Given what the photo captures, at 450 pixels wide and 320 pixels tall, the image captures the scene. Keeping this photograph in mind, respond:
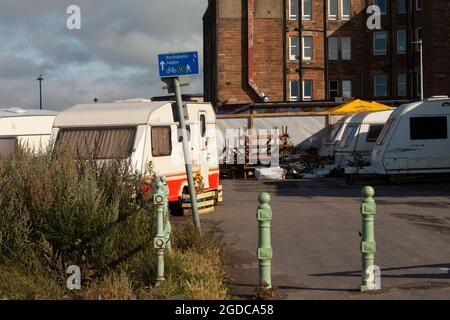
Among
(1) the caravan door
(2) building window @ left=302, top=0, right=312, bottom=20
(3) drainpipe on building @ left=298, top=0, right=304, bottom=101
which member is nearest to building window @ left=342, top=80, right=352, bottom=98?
(3) drainpipe on building @ left=298, top=0, right=304, bottom=101

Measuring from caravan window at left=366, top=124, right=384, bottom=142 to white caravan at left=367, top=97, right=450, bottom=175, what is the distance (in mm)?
2560

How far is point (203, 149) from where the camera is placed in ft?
59.9

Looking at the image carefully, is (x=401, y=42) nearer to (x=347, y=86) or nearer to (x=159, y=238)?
(x=347, y=86)

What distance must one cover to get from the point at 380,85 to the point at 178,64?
155 ft

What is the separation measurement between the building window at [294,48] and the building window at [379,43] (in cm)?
605

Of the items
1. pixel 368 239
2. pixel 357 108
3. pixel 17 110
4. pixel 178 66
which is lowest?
pixel 368 239

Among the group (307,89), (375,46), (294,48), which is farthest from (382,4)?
(307,89)

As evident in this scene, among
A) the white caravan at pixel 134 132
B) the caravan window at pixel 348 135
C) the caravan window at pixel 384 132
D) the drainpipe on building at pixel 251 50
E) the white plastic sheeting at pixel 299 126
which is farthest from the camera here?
the drainpipe on building at pixel 251 50

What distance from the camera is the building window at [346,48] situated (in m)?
55.6

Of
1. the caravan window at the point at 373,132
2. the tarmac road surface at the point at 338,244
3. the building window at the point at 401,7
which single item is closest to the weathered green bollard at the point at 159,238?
the tarmac road surface at the point at 338,244

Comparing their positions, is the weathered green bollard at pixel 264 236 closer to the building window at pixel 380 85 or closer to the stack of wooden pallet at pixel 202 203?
the stack of wooden pallet at pixel 202 203

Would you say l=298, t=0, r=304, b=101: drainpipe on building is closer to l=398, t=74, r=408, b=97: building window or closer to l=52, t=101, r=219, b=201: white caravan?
l=398, t=74, r=408, b=97: building window

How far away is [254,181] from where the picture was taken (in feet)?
93.7
